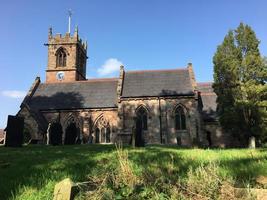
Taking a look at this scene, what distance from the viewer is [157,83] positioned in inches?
1459

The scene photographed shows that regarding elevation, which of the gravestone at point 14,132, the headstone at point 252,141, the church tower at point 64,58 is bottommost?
the headstone at point 252,141

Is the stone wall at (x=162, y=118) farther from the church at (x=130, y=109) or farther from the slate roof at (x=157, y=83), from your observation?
the slate roof at (x=157, y=83)

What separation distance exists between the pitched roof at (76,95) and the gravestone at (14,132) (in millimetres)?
16319

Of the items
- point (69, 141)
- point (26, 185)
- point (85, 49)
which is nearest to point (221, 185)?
point (26, 185)

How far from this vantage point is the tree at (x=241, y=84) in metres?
26.2

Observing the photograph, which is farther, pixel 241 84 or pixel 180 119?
pixel 180 119

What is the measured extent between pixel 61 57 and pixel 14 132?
95.1 ft

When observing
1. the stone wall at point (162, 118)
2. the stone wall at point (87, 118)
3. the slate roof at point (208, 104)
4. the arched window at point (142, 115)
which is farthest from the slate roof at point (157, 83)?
the slate roof at point (208, 104)

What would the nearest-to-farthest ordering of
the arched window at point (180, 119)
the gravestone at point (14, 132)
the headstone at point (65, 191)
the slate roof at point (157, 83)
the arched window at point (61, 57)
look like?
the headstone at point (65, 191) < the gravestone at point (14, 132) < the arched window at point (180, 119) < the slate roof at point (157, 83) < the arched window at point (61, 57)

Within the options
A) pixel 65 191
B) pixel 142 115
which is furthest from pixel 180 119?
pixel 65 191

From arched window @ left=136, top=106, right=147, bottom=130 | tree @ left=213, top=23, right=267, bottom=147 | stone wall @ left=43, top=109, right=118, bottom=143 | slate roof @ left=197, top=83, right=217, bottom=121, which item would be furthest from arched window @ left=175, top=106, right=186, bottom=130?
stone wall @ left=43, top=109, right=118, bottom=143

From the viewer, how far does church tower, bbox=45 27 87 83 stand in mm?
45594

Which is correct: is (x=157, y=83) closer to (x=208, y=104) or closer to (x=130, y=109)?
(x=130, y=109)

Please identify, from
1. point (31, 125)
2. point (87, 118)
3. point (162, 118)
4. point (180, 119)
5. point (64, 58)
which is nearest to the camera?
point (31, 125)
